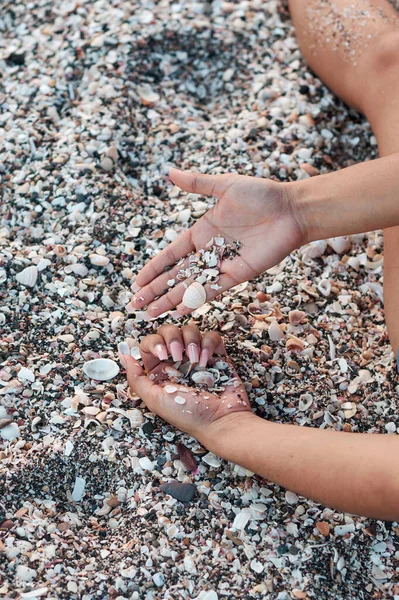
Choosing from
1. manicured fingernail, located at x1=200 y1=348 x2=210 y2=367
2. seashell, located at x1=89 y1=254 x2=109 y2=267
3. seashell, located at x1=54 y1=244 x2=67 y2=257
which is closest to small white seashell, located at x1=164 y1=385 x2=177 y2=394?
manicured fingernail, located at x1=200 y1=348 x2=210 y2=367

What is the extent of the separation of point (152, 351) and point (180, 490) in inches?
16.1

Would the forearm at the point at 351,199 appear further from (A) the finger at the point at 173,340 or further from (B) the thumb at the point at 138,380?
(B) the thumb at the point at 138,380

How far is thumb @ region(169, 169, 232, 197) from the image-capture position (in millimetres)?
1961

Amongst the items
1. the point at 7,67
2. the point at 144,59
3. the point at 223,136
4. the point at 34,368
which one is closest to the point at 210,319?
the point at 34,368

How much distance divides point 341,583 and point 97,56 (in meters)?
2.14

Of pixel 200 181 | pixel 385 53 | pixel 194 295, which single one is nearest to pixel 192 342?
pixel 194 295

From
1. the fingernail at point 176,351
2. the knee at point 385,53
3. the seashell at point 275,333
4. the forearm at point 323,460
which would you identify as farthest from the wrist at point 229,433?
the knee at point 385,53

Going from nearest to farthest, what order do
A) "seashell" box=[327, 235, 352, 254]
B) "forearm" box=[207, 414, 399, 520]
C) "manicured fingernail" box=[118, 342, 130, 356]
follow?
1. "forearm" box=[207, 414, 399, 520]
2. "manicured fingernail" box=[118, 342, 130, 356]
3. "seashell" box=[327, 235, 352, 254]

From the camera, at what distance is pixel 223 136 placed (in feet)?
8.36

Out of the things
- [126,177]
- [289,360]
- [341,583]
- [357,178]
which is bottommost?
[341,583]

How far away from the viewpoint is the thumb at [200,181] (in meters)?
1.96

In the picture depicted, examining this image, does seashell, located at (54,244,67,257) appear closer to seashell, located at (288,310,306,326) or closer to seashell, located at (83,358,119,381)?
seashell, located at (83,358,119,381)

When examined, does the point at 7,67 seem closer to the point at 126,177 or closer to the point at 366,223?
the point at 126,177

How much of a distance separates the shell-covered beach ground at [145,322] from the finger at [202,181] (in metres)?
0.36
